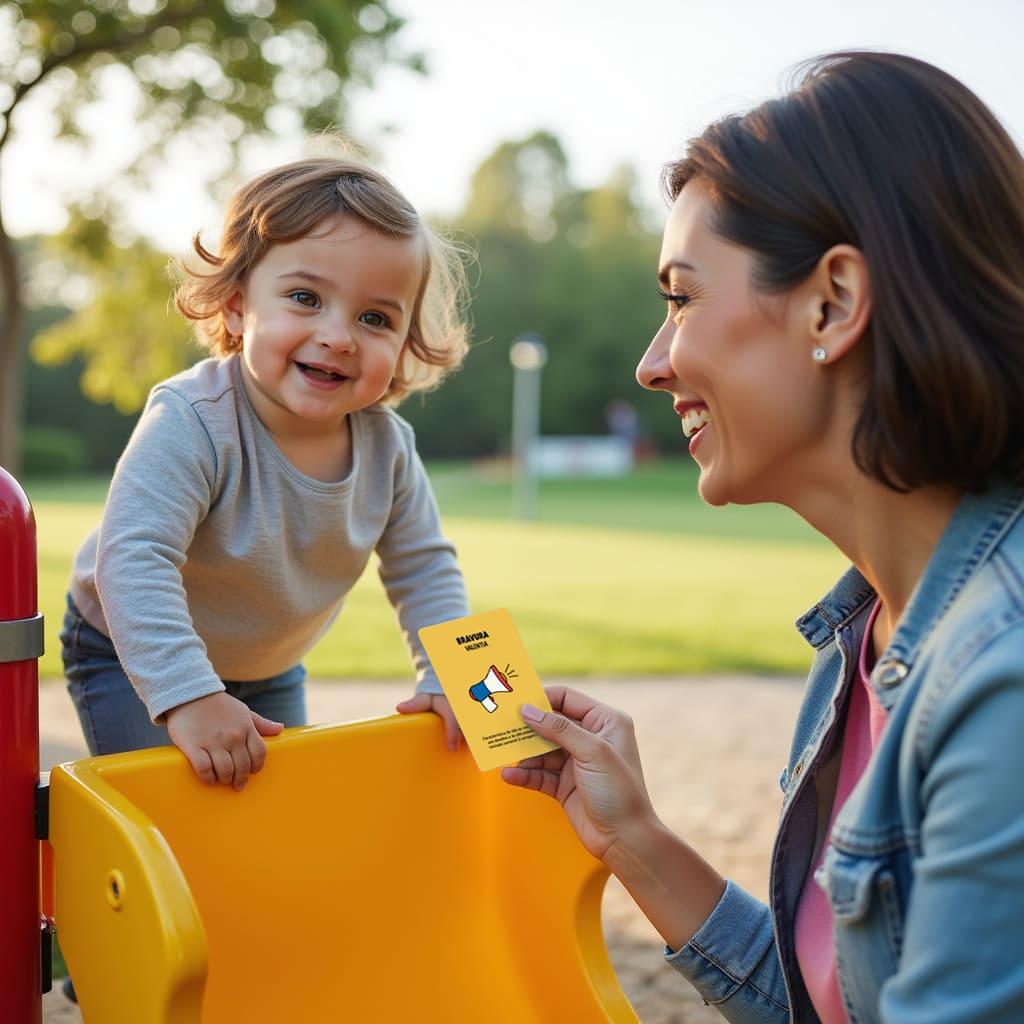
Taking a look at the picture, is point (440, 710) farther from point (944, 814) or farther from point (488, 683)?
point (944, 814)

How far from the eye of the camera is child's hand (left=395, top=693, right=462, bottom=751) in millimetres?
1646

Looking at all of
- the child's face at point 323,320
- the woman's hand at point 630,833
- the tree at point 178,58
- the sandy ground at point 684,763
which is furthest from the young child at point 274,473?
the tree at point 178,58

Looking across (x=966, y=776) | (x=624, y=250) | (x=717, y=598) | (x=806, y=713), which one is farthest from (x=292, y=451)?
(x=624, y=250)

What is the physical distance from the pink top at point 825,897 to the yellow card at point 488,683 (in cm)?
35

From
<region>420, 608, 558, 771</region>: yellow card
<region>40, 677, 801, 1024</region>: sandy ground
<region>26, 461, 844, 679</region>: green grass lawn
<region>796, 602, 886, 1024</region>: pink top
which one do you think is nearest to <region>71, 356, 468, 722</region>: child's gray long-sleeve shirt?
<region>420, 608, 558, 771</region>: yellow card

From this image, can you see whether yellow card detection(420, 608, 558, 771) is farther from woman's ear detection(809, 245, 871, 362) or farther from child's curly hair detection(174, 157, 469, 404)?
child's curly hair detection(174, 157, 469, 404)

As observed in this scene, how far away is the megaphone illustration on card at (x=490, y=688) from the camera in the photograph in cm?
149

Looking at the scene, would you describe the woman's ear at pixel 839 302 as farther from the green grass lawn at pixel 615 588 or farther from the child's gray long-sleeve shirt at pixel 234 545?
the green grass lawn at pixel 615 588

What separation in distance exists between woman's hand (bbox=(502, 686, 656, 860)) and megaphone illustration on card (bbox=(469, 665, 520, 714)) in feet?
0.14

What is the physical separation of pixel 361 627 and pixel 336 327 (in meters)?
5.88

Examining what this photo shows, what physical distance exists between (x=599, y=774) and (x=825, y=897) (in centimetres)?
30

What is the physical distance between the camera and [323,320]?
1.82m

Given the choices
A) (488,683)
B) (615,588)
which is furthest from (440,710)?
(615,588)

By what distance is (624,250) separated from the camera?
146ft
